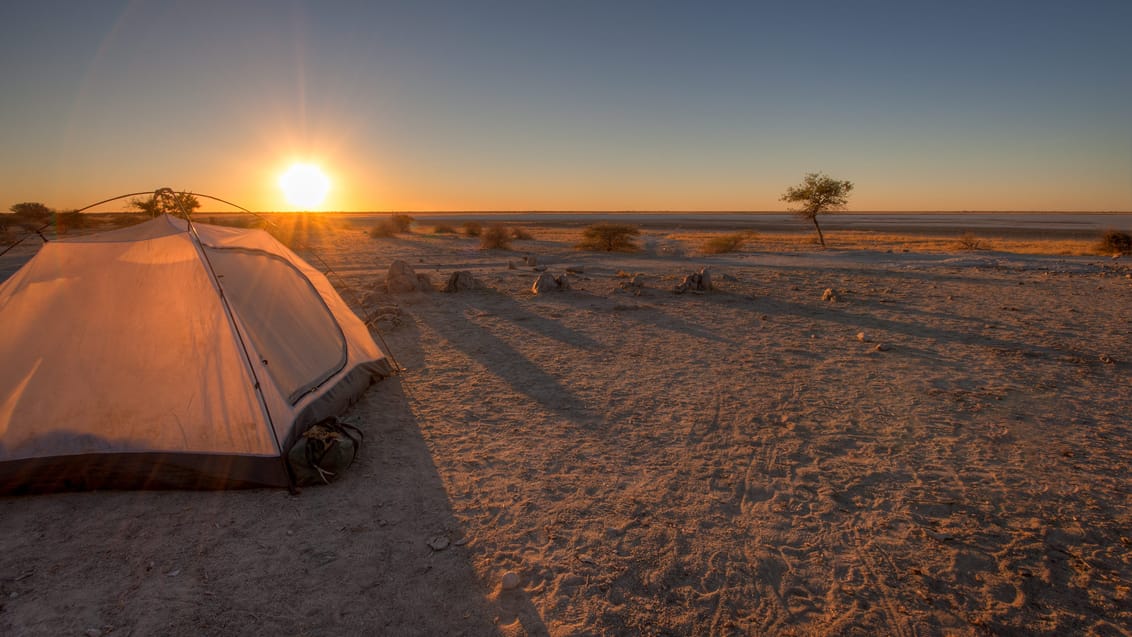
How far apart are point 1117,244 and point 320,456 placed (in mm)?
31483

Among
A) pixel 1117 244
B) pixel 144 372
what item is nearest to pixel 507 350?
pixel 144 372

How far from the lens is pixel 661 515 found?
157 inches

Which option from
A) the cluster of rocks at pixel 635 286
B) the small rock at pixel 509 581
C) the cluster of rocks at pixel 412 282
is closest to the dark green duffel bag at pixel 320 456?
the small rock at pixel 509 581

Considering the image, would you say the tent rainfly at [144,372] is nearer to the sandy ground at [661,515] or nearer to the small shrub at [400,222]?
the sandy ground at [661,515]

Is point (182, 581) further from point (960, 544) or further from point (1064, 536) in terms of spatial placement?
point (1064, 536)

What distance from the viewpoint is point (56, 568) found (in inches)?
134

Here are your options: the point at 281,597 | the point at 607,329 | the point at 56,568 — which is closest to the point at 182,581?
the point at 281,597

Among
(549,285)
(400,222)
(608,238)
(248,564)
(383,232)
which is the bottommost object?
(248,564)

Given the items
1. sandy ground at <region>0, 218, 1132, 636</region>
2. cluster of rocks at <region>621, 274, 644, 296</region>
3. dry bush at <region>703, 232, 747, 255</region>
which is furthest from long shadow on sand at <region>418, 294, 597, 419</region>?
dry bush at <region>703, 232, 747, 255</region>

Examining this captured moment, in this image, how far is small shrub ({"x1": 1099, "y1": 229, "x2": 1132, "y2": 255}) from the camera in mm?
20984

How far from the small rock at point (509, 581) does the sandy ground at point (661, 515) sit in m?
0.05

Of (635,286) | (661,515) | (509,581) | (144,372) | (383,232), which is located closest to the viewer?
(509,581)

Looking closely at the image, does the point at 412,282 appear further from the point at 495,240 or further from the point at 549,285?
the point at 495,240

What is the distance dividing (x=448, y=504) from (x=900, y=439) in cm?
470
